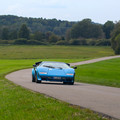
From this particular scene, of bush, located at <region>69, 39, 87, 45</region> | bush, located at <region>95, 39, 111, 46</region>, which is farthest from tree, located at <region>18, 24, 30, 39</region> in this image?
bush, located at <region>95, 39, 111, 46</region>

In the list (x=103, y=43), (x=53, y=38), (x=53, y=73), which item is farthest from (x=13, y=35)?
(x=53, y=73)

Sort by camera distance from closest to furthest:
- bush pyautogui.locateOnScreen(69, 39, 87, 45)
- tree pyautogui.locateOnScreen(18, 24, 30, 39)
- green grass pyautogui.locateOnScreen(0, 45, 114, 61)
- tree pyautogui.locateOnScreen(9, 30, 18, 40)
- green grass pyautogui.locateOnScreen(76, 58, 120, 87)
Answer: green grass pyautogui.locateOnScreen(76, 58, 120, 87) → green grass pyautogui.locateOnScreen(0, 45, 114, 61) → bush pyautogui.locateOnScreen(69, 39, 87, 45) → tree pyautogui.locateOnScreen(18, 24, 30, 39) → tree pyautogui.locateOnScreen(9, 30, 18, 40)

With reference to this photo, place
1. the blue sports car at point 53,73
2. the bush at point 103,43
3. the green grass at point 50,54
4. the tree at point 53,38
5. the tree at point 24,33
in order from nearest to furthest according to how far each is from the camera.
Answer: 1. the blue sports car at point 53,73
2. the green grass at point 50,54
3. the bush at point 103,43
4. the tree at point 53,38
5. the tree at point 24,33

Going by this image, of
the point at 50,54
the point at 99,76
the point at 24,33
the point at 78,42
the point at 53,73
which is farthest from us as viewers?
the point at 24,33

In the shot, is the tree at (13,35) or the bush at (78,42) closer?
the bush at (78,42)

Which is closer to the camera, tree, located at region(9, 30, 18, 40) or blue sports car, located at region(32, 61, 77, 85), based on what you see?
blue sports car, located at region(32, 61, 77, 85)

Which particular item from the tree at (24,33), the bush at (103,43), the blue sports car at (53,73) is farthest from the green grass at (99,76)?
the tree at (24,33)

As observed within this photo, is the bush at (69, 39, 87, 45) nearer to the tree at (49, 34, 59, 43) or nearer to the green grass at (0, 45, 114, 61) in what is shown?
the tree at (49, 34, 59, 43)

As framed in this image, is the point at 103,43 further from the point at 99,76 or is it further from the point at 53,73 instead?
the point at 53,73

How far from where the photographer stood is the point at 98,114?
8.16 m

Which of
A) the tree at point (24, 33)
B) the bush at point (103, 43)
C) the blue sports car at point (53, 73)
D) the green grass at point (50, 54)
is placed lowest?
the green grass at point (50, 54)

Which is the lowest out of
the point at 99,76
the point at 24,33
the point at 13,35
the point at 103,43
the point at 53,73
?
the point at 103,43

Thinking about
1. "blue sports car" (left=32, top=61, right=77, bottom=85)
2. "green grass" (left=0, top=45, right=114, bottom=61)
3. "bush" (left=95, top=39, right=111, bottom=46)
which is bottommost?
"green grass" (left=0, top=45, right=114, bottom=61)

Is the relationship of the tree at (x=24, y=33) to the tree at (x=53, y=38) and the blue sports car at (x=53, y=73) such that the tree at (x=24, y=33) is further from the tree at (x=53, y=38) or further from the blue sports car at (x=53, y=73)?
the blue sports car at (x=53, y=73)
